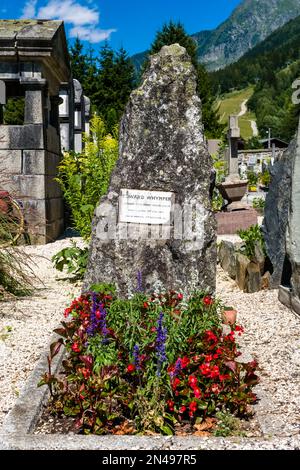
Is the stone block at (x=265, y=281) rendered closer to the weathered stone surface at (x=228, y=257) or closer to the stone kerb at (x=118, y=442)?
the weathered stone surface at (x=228, y=257)

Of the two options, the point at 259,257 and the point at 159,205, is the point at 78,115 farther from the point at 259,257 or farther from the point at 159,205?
the point at 159,205

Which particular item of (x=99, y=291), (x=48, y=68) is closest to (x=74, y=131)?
(x=48, y=68)

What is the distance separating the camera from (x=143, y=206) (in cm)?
483

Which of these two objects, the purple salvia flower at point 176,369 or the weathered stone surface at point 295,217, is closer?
the purple salvia flower at point 176,369

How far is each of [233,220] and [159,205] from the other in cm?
645

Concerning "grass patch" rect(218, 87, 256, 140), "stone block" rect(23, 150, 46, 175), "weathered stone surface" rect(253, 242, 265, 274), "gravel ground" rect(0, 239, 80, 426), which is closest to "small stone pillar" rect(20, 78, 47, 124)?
"stone block" rect(23, 150, 46, 175)

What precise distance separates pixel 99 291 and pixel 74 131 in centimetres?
1151

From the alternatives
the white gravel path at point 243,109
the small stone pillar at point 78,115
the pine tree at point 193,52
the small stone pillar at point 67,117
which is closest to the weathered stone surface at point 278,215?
the small stone pillar at point 67,117

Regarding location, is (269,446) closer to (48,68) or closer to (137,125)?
(137,125)

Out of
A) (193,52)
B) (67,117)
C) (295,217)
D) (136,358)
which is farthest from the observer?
(193,52)

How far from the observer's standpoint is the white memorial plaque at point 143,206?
15.8 ft

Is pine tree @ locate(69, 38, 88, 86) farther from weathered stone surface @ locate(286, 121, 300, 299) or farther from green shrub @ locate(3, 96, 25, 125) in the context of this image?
weathered stone surface @ locate(286, 121, 300, 299)

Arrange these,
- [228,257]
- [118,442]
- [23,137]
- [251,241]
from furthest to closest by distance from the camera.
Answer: [23,137] → [228,257] → [251,241] → [118,442]

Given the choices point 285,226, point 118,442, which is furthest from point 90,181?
point 118,442
